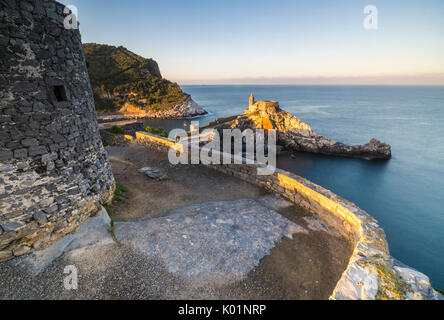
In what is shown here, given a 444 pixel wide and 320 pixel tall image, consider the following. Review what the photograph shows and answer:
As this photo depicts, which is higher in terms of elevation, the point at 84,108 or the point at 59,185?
the point at 84,108

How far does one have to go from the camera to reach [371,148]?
29.0 metres

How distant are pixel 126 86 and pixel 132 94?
302cm

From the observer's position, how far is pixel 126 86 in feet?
201

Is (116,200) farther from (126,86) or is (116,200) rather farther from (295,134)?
(126,86)

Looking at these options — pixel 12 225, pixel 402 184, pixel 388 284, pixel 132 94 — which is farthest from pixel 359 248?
pixel 132 94

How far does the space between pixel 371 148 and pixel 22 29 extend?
36.6 m

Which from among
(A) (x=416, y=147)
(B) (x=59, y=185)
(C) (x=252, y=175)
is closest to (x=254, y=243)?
(C) (x=252, y=175)

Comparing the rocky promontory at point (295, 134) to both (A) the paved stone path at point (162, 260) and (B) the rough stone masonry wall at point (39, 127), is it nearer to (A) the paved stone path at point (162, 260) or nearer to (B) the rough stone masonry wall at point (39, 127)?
(A) the paved stone path at point (162, 260)

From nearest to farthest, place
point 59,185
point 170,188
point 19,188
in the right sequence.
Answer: point 19,188
point 59,185
point 170,188

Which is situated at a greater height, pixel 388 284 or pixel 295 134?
pixel 295 134

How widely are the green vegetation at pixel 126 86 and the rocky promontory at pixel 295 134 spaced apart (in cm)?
3196

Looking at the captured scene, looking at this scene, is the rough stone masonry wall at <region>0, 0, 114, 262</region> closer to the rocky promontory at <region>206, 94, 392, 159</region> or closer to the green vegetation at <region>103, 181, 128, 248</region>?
the green vegetation at <region>103, 181, 128, 248</region>
